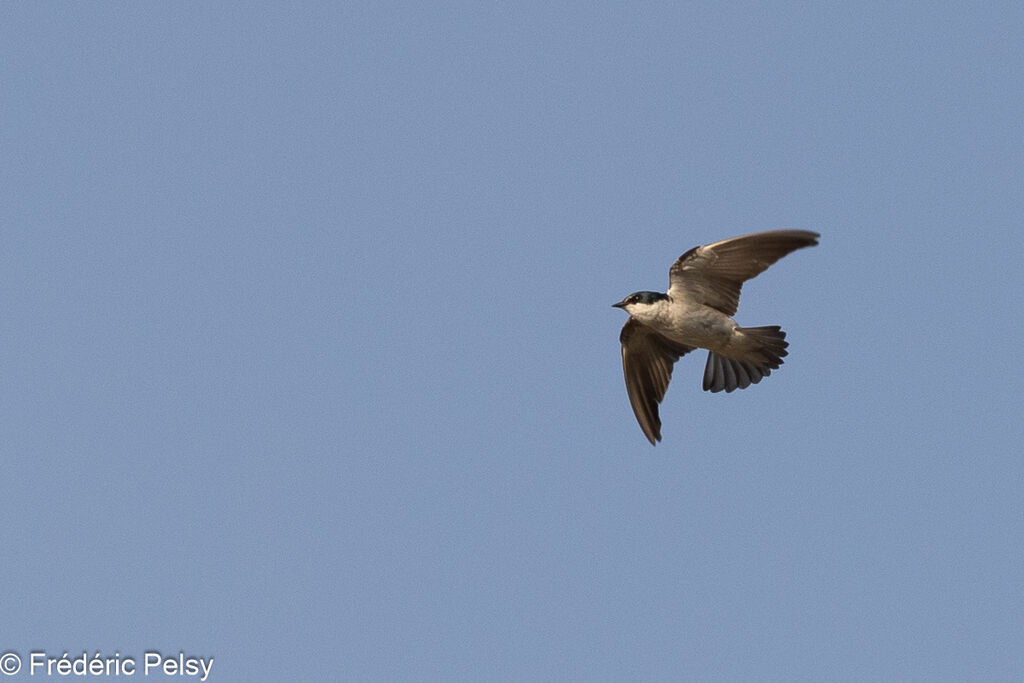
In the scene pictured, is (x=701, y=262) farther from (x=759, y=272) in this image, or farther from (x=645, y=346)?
(x=645, y=346)

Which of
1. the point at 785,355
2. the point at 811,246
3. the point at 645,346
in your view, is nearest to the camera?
the point at 811,246

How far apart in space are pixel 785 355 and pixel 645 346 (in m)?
2.39

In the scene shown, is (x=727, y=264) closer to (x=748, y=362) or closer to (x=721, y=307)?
(x=721, y=307)

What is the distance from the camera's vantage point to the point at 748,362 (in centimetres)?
1923

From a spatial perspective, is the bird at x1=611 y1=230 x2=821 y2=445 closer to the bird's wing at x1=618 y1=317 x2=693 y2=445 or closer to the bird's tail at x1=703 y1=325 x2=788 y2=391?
the bird's tail at x1=703 y1=325 x2=788 y2=391

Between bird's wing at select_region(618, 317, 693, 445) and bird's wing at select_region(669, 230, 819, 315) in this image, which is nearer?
bird's wing at select_region(669, 230, 819, 315)

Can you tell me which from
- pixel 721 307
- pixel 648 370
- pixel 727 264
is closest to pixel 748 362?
pixel 721 307

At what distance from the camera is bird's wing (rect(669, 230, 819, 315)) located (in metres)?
17.8

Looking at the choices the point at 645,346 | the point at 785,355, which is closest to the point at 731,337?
the point at 785,355

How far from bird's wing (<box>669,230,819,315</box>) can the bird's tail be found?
0.49 m

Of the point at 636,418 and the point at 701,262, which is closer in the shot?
the point at 701,262

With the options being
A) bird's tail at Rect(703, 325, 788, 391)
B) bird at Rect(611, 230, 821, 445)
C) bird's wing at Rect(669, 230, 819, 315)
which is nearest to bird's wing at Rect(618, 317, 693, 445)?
bird at Rect(611, 230, 821, 445)

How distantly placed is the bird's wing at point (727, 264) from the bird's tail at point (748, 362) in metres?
0.49

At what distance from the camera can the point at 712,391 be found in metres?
19.6
